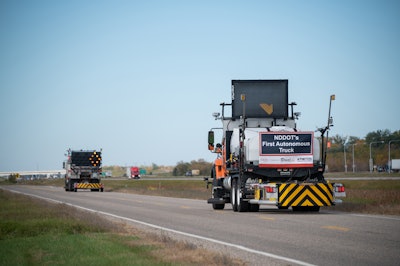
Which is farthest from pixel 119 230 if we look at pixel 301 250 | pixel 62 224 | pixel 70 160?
pixel 70 160

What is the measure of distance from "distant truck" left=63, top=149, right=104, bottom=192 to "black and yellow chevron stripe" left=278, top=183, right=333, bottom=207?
129 feet

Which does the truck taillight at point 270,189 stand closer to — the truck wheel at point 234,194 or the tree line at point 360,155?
the truck wheel at point 234,194

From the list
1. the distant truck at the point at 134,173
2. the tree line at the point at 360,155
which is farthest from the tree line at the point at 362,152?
the distant truck at the point at 134,173

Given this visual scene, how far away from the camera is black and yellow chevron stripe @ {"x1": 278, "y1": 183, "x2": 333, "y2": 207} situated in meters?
22.7

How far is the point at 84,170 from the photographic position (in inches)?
2379

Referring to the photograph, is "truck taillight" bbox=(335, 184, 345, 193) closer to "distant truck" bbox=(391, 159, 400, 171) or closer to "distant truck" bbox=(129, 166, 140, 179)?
"distant truck" bbox=(391, 159, 400, 171)

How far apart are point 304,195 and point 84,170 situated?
4016 cm

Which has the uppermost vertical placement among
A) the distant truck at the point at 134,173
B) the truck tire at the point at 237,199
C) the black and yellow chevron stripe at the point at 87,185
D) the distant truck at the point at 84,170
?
the distant truck at the point at 134,173

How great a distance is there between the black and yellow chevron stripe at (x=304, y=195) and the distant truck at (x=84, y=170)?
39.3 metres

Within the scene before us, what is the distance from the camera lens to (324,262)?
10.6 meters

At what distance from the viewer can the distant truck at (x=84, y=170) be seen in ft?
198

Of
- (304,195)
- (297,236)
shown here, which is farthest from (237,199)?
(297,236)

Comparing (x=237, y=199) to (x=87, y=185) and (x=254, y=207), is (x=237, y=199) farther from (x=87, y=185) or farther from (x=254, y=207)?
(x=87, y=185)

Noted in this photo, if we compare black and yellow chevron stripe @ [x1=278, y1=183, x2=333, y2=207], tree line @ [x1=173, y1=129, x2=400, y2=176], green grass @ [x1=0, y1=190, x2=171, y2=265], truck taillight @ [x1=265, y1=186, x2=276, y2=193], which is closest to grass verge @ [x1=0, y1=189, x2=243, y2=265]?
green grass @ [x1=0, y1=190, x2=171, y2=265]
